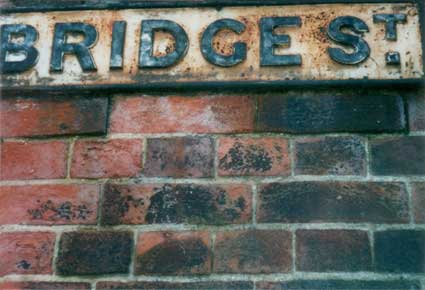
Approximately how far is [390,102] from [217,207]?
0.41 meters

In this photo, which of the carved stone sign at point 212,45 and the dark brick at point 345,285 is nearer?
the dark brick at point 345,285

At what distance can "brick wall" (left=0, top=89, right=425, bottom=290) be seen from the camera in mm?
1199

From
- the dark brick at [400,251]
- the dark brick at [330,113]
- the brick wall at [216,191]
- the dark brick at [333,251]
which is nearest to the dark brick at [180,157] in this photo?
the brick wall at [216,191]

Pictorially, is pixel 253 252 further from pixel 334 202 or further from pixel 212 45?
pixel 212 45

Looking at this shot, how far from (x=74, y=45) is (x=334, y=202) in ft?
2.08

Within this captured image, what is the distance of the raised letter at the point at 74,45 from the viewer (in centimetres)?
138

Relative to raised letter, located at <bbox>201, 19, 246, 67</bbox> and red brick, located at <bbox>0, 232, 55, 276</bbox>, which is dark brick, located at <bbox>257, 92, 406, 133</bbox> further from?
red brick, located at <bbox>0, 232, 55, 276</bbox>

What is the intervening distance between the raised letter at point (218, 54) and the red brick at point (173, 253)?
37 cm

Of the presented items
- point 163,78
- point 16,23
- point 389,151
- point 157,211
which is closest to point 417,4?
point 389,151

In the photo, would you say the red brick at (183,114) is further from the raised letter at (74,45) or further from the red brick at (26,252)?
the red brick at (26,252)

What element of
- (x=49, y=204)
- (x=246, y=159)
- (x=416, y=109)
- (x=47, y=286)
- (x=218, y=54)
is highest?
(x=218, y=54)

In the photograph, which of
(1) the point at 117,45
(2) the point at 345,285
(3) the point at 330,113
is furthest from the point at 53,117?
(2) the point at 345,285

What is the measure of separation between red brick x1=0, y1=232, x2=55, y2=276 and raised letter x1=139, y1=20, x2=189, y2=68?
0.41m

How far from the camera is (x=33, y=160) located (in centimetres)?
132
